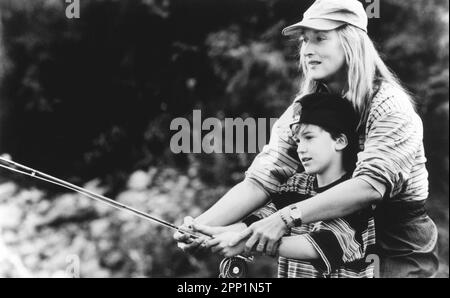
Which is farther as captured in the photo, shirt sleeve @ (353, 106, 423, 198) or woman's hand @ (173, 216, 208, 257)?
woman's hand @ (173, 216, 208, 257)

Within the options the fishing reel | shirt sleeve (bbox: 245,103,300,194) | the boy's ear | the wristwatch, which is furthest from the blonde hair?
the fishing reel

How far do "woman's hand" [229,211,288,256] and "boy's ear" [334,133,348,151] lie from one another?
495 millimetres

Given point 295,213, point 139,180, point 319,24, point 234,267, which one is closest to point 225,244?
point 234,267

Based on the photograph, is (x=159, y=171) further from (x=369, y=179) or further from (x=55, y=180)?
(x=369, y=179)

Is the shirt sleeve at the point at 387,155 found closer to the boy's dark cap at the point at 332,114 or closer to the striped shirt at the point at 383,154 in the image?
the striped shirt at the point at 383,154

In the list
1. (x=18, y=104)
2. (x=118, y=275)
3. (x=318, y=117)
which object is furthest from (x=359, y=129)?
(x=18, y=104)

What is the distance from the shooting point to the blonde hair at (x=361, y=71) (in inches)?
170

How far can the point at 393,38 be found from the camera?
4562 millimetres

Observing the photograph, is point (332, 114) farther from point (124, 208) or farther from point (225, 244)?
point (124, 208)

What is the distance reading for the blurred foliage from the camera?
459 centimetres

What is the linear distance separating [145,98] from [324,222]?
4.23 feet

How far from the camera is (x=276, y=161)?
14.6ft

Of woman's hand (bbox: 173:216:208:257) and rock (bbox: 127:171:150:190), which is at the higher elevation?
rock (bbox: 127:171:150:190)

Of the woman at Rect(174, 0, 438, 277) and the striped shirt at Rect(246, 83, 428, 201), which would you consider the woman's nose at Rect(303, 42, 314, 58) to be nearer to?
the woman at Rect(174, 0, 438, 277)
